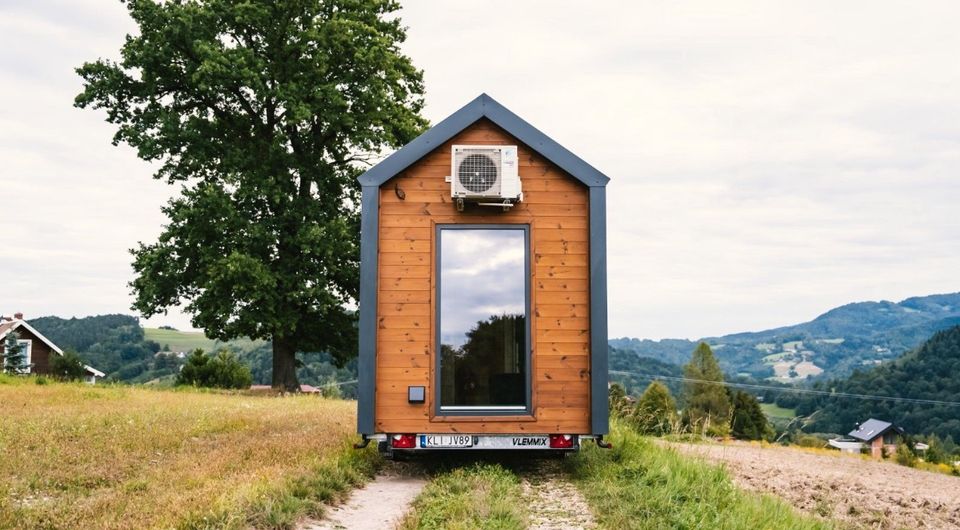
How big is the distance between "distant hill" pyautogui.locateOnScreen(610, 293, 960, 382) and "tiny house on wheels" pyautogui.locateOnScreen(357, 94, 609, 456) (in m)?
108

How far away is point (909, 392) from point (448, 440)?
59.6m

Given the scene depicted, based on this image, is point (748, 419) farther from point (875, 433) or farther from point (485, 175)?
point (485, 175)

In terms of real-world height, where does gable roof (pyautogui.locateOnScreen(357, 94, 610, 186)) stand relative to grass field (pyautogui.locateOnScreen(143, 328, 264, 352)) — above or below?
above

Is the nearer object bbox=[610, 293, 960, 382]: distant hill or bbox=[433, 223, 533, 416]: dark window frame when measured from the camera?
bbox=[433, 223, 533, 416]: dark window frame

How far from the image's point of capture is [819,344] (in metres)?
145

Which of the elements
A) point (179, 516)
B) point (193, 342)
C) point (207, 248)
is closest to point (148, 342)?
point (193, 342)

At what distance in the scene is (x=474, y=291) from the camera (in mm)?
8781

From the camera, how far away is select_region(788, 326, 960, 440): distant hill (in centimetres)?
5428

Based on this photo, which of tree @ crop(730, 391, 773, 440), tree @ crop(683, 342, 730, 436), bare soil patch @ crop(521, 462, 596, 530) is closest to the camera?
bare soil patch @ crop(521, 462, 596, 530)

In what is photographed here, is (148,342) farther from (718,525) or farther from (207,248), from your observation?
(718,525)

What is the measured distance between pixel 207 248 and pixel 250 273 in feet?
6.01

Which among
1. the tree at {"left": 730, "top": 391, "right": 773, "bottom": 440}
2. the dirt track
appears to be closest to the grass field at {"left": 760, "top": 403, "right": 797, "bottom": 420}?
the tree at {"left": 730, "top": 391, "right": 773, "bottom": 440}

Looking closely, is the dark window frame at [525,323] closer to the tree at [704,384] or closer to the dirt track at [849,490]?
the dirt track at [849,490]

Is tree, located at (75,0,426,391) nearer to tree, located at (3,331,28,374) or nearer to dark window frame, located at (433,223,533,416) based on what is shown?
dark window frame, located at (433,223,533,416)
